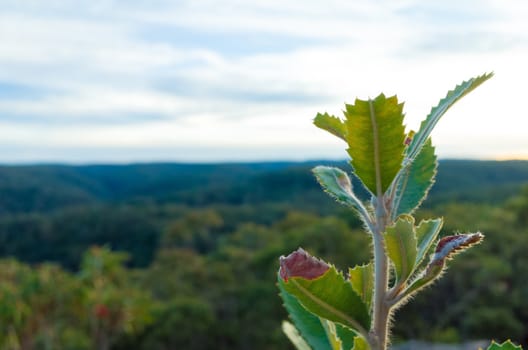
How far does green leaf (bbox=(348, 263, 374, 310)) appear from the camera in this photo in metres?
0.93

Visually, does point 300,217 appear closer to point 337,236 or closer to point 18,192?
point 337,236

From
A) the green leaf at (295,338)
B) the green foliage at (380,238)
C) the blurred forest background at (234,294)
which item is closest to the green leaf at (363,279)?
the green foliage at (380,238)

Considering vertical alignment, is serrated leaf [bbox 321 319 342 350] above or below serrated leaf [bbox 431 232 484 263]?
below

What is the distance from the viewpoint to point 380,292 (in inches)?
31.9

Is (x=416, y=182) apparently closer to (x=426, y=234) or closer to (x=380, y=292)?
(x=426, y=234)

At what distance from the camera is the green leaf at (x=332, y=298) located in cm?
77

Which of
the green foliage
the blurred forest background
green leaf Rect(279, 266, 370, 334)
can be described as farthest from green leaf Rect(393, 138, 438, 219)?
the blurred forest background

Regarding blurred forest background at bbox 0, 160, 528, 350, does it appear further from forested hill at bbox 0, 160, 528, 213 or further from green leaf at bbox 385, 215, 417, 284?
forested hill at bbox 0, 160, 528, 213

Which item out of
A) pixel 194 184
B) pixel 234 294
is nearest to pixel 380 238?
pixel 234 294

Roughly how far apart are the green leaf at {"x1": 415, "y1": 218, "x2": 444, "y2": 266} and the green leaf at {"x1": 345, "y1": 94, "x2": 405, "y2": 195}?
10cm

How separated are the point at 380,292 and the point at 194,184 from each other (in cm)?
14439

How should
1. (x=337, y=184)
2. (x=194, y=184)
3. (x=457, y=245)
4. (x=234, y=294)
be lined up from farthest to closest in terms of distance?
1. (x=194, y=184)
2. (x=234, y=294)
3. (x=337, y=184)
4. (x=457, y=245)

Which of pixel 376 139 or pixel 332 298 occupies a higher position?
pixel 376 139

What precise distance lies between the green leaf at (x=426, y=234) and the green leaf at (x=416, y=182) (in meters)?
0.04
